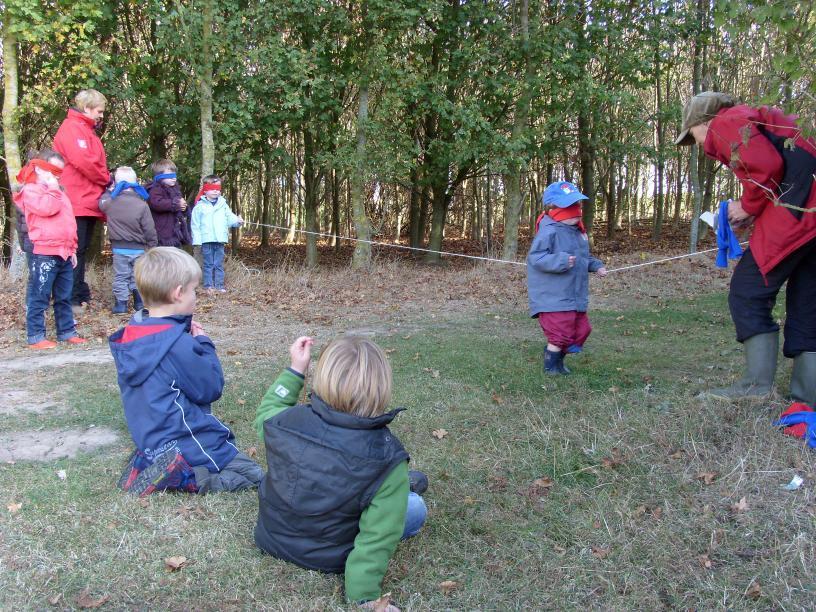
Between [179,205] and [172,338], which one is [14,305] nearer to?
[179,205]

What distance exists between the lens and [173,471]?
3.74 meters

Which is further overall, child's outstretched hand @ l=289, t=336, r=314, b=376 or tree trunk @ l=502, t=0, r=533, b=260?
tree trunk @ l=502, t=0, r=533, b=260

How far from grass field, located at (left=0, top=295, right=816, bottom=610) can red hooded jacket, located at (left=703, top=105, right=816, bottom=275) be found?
101 cm

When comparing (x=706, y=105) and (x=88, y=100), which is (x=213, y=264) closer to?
(x=88, y=100)

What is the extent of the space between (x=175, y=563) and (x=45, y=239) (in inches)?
201

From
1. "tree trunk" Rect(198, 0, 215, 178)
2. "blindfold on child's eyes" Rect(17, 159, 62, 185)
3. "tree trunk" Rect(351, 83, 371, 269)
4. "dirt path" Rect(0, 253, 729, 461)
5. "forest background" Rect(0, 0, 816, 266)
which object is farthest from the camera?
"tree trunk" Rect(351, 83, 371, 269)

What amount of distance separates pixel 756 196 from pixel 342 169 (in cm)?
1066

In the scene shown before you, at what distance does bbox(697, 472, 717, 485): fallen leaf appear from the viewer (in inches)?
147

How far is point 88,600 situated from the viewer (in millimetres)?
2885

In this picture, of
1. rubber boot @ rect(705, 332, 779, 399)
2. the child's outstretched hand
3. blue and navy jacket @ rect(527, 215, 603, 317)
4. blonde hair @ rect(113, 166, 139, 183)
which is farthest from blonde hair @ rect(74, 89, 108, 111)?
rubber boot @ rect(705, 332, 779, 399)

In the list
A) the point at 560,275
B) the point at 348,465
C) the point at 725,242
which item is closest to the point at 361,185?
the point at 560,275

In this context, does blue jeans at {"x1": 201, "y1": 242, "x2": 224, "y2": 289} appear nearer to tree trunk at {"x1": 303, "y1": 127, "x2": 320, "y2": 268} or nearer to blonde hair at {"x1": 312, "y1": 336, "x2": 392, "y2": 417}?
tree trunk at {"x1": 303, "y1": 127, "x2": 320, "y2": 268}

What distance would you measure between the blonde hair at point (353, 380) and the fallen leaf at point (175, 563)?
1.07 metres

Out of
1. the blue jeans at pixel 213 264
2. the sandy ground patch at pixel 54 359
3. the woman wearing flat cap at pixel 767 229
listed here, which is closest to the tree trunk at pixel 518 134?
the blue jeans at pixel 213 264
